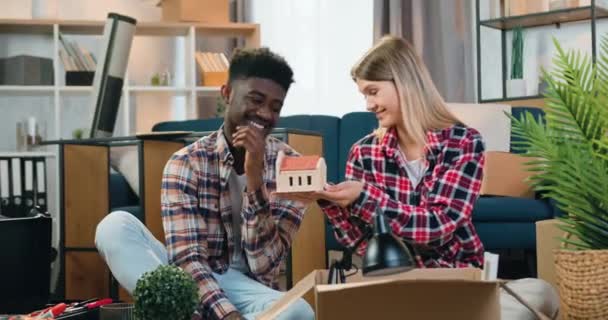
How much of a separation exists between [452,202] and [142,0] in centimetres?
435

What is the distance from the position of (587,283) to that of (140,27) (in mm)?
4604

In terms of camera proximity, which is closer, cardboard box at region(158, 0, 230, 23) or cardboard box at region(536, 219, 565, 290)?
cardboard box at region(536, 219, 565, 290)

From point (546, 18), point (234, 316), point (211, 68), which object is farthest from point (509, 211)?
point (211, 68)

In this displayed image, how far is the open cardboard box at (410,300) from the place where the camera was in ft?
3.22

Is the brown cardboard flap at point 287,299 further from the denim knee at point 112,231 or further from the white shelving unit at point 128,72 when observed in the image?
the white shelving unit at point 128,72

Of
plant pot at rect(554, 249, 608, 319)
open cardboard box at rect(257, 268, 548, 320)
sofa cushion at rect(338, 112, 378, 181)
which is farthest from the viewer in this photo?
sofa cushion at rect(338, 112, 378, 181)

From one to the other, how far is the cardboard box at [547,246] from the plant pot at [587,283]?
0.42 metres

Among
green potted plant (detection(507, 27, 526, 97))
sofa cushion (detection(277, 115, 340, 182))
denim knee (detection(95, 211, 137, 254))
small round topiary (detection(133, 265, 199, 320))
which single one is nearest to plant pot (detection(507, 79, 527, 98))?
green potted plant (detection(507, 27, 526, 97))

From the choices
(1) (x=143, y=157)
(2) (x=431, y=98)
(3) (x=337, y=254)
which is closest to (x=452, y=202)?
(2) (x=431, y=98)

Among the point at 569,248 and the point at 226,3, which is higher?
the point at 226,3

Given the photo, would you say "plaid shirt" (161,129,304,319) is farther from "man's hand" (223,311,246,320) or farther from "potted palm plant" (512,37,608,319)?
"potted palm plant" (512,37,608,319)

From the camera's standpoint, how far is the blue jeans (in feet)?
6.87

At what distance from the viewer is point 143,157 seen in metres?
3.19

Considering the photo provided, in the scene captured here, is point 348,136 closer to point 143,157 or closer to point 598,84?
point 143,157
